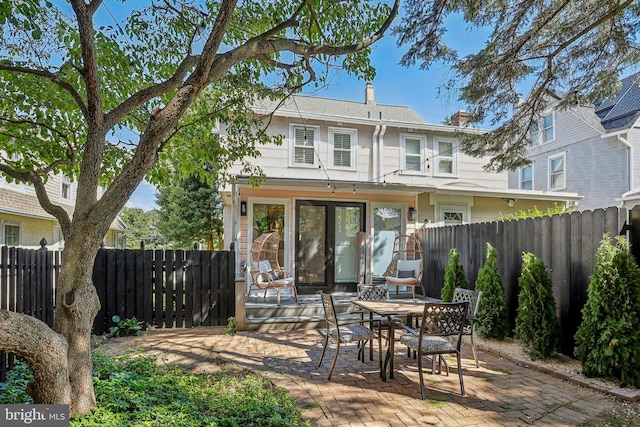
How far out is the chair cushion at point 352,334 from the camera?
4094 millimetres

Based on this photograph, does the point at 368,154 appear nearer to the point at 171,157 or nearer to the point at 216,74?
the point at 171,157

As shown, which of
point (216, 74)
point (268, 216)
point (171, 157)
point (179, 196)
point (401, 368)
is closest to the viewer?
point (216, 74)

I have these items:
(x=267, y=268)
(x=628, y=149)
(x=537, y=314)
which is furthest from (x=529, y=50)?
(x=628, y=149)

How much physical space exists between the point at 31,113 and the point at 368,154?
7603mm

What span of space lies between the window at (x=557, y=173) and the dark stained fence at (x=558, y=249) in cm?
884

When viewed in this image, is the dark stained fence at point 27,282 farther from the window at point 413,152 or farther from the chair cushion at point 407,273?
the window at point 413,152

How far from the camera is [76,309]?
2.50 metres

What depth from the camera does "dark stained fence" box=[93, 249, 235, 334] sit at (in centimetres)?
589

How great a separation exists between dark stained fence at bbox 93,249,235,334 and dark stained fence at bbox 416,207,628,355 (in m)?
4.62

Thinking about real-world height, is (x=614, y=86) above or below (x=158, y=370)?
above

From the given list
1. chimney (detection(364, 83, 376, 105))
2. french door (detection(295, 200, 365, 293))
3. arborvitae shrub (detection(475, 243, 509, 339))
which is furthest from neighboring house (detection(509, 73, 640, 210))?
arborvitae shrub (detection(475, 243, 509, 339))

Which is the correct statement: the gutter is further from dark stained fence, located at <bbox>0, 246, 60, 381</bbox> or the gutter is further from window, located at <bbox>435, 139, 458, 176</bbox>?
dark stained fence, located at <bbox>0, 246, 60, 381</bbox>

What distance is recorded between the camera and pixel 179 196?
15.0 meters

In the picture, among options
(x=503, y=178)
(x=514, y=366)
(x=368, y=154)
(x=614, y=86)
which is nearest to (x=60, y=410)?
(x=514, y=366)
